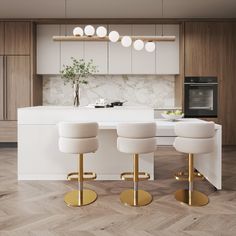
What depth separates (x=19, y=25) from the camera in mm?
6016

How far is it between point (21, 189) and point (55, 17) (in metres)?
3.98

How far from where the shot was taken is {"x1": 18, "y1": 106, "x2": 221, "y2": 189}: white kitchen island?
3740mm

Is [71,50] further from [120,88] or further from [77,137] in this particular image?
[77,137]

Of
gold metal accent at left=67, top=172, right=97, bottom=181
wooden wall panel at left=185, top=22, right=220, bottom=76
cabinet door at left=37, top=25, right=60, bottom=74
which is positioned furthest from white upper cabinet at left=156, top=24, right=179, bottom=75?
gold metal accent at left=67, top=172, right=97, bottom=181

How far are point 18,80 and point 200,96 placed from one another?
391 centimetres

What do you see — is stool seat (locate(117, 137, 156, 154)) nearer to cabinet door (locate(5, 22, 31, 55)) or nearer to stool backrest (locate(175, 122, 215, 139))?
stool backrest (locate(175, 122, 215, 139))

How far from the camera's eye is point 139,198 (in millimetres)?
3023

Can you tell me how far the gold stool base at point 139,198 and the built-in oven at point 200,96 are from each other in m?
3.27

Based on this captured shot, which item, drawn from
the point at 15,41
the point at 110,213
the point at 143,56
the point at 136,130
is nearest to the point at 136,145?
the point at 136,130

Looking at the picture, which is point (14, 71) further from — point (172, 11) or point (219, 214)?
point (219, 214)

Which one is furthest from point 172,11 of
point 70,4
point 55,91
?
point 55,91

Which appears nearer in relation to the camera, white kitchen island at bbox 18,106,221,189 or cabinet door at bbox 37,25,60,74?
white kitchen island at bbox 18,106,221,189

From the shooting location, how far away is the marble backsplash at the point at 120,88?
6.65 m

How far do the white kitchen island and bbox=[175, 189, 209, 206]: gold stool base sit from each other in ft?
2.16
